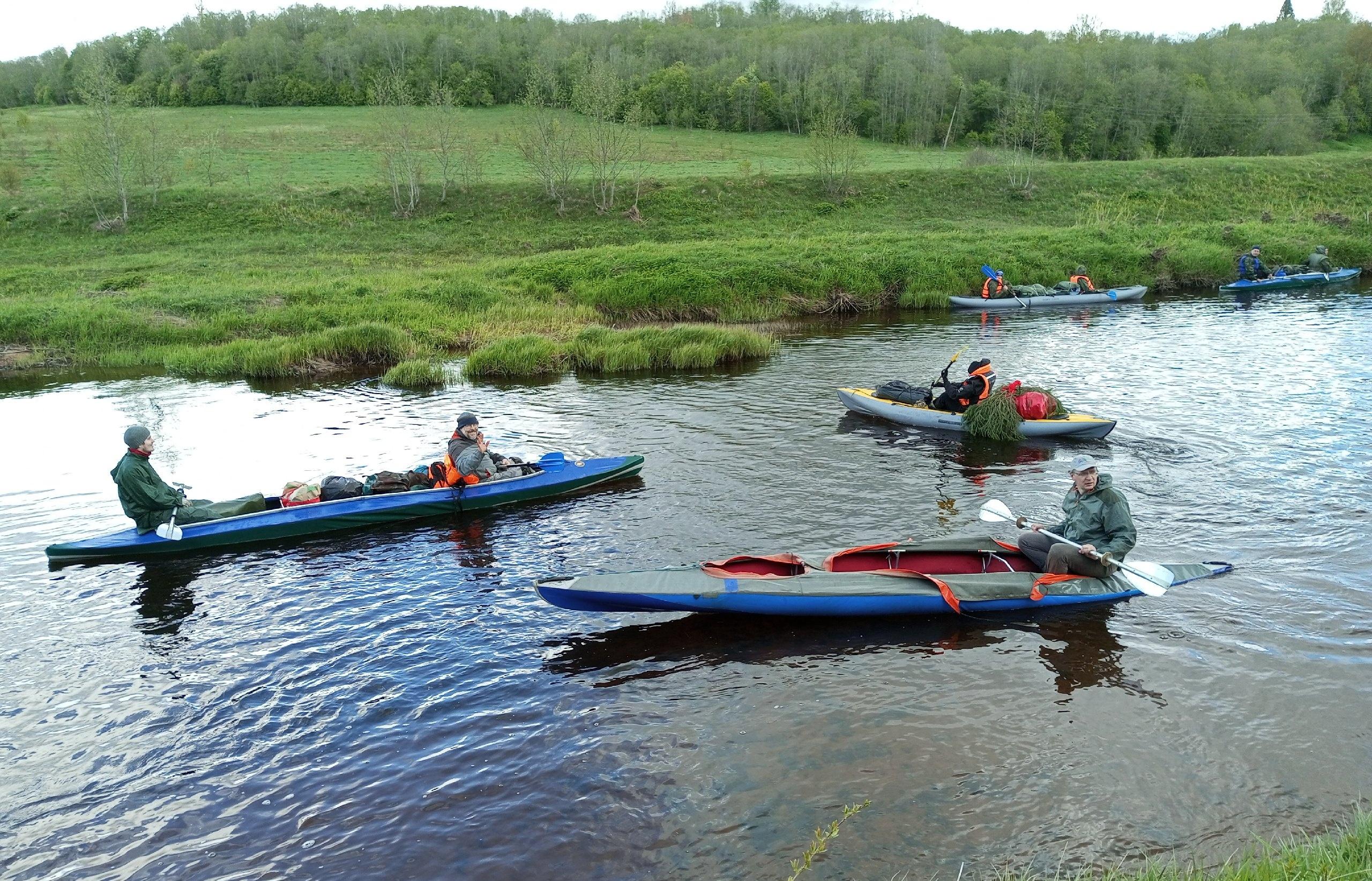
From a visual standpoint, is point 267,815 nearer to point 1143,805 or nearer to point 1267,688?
point 1143,805

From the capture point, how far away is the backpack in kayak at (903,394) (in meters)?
17.0

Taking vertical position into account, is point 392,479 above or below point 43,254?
below

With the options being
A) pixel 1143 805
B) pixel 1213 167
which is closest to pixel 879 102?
pixel 1213 167

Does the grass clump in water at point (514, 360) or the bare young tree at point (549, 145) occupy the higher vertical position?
the bare young tree at point (549, 145)

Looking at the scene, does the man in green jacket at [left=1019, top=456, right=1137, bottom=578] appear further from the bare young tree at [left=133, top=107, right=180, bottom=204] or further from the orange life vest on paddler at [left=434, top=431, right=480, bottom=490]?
the bare young tree at [left=133, top=107, right=180, bottom=204]

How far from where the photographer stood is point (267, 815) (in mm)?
6867

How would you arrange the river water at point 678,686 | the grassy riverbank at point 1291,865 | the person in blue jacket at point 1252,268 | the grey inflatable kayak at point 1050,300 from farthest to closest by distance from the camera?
the person in blue jacket at point 1252,268
the grey inflatable kayak at point 1050,300
the river water at point 678,686
the grassy riverbank at point 1291,865

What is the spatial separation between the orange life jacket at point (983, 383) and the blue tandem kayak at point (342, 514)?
6.58 m

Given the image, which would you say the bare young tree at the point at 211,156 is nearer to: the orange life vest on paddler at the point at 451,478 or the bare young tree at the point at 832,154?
the bare young tree at the point at 832,154

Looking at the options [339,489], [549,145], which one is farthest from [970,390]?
[549,145]

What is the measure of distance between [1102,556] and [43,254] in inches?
1621

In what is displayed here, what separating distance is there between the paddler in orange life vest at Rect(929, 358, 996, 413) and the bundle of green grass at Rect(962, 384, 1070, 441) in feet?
0.63

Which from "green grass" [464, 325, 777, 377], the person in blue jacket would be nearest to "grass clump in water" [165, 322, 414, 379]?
"green grass" [464, 325, 777, 377]

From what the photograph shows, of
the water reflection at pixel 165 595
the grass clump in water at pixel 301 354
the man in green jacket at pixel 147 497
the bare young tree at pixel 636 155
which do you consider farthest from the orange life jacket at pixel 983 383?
the bare young tree at pixel 636 155
